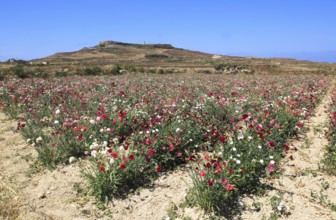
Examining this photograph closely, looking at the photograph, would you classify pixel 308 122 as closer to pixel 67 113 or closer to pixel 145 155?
pixel 145 155

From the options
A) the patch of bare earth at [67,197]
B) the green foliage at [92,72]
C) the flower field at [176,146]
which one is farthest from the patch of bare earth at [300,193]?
the green foliage at [92,72]

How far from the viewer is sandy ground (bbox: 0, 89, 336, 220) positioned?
194 inches

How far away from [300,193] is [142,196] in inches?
107

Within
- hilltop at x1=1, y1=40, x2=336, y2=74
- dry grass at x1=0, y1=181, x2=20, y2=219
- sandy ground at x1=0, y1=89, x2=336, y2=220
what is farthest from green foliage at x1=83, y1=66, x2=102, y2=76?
dry grass at x1=0, y1=181, x2=20, y2=219

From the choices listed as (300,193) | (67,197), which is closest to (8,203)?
(67,197)

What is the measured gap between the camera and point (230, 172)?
4891mm

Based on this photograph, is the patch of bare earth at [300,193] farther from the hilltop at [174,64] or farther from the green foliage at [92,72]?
the hilltop at [174,64]

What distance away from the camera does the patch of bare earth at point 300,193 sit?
4.92 metres

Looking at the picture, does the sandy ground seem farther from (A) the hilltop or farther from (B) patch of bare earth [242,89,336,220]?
(A) the hilltop

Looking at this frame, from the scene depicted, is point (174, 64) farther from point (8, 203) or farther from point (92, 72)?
point (8, 203)

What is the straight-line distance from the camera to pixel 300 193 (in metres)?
5.46

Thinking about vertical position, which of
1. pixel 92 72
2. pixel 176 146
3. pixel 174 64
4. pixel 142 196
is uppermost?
pixel 176 146

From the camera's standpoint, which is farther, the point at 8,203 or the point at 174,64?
the point at 174,64

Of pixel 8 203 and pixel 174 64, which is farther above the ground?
pixel 8 203
